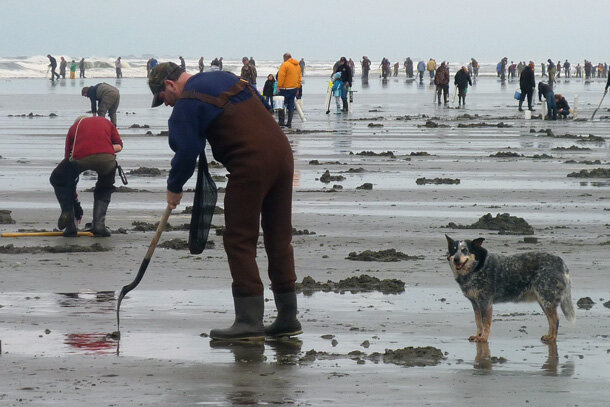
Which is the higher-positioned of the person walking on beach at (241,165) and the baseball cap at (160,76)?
the baseball cap at (160,76)

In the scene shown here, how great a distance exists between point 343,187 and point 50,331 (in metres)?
10.6

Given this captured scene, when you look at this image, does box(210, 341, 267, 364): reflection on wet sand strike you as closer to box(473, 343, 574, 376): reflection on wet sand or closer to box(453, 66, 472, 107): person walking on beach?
box(473, 343, 574, 376): reflection on wet sand

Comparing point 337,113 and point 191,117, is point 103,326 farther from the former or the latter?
point 337,113

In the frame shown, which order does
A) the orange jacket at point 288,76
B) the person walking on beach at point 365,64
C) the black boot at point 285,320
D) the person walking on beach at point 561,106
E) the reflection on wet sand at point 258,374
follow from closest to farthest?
the reflection on wet sand at point 258,374 → the black boot at point 285,320 → the orange jacket at point 288,76 → the person walking on beach at point 561,106 → the person walking on beach at point 365,64

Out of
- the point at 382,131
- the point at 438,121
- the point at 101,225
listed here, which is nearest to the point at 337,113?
the point at 438,121

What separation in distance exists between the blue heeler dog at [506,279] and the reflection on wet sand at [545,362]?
0.79ft

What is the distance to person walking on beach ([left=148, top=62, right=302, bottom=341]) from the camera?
25.3 ft

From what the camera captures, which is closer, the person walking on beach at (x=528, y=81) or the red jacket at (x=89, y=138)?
the red jacket at (x=89, y=138)

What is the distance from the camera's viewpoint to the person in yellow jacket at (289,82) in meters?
33.4

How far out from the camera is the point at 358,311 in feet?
29.4

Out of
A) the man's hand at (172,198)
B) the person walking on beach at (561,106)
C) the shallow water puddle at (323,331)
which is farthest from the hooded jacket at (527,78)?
the man's hand at (172,198)

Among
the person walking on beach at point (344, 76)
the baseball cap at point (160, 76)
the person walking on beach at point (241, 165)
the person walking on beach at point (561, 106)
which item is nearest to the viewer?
the person walking on beach at point (241, 165)

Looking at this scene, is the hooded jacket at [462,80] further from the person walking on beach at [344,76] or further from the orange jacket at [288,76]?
the orange jacket at [288,76]

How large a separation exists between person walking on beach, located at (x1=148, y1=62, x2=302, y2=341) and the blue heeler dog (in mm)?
1162
